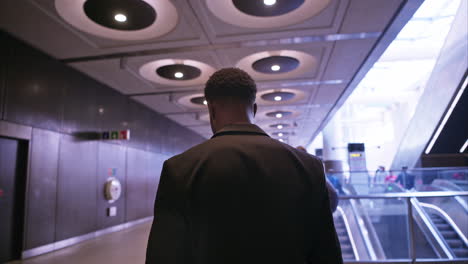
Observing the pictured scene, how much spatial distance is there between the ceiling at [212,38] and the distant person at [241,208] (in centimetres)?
444

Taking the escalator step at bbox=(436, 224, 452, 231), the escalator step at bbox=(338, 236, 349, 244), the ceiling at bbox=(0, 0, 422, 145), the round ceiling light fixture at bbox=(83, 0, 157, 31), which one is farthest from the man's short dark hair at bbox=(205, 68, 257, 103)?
the escalator step at bbox=(338, 236, 349, 244)

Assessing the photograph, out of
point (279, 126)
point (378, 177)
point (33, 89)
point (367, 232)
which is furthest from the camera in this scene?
point (279, 126)

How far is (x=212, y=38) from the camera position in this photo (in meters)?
6.20

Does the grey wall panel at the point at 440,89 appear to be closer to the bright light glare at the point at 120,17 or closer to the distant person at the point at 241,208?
the bright light glare at the point at 120,17

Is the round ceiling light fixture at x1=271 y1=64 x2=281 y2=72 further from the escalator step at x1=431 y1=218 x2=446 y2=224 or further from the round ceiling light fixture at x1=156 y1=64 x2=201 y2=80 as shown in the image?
the escalator step at x1=431 y1=218 x2=446 y2=224

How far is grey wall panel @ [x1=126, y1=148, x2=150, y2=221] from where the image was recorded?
10.0 m

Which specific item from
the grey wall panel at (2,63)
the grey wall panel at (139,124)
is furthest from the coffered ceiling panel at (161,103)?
the grey wall panel at (2,63)

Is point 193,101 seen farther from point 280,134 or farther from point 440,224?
point 280,134

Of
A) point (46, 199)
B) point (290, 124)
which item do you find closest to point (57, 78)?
point (46, 199)

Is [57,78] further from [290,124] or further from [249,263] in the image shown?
[290,124]

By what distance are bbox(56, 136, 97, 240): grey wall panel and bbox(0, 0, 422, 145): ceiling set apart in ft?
6.12

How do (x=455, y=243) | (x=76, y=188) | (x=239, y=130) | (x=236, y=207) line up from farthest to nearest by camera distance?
(x=76, y=188), (x=455, y=243), (x=239, y=130), (x=236, y=207)

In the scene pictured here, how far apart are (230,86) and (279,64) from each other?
21.4ft

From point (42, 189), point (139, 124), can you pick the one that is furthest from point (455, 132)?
point (42, 189)
